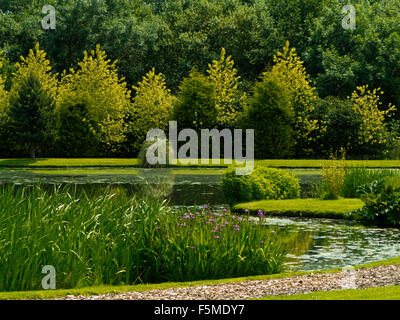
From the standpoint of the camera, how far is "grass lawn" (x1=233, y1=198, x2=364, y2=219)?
19156mm

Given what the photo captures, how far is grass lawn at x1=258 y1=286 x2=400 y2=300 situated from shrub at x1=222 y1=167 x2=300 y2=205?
12657mm

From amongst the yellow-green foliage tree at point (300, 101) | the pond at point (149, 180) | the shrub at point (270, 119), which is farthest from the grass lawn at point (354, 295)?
the yellow-green foliage tree at point (300, 101)

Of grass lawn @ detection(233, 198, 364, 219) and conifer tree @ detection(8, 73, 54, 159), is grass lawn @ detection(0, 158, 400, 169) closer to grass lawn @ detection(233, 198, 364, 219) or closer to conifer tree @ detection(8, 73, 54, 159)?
conifer tree @ detection(8, 73, 54, 159)

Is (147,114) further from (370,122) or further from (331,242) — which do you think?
(331,242)

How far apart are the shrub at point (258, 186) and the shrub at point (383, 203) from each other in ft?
14.5

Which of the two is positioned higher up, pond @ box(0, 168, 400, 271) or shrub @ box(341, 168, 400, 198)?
shrub @ box(341, 168, 400, 198)

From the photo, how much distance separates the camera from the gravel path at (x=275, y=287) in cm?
860

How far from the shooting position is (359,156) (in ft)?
151

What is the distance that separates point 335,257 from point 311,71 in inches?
1705

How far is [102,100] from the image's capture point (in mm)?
48969

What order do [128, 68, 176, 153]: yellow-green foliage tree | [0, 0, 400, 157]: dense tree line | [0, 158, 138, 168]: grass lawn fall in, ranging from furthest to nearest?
1. [128, 68, 176, 153]: yellow-green foliage tree
2. [0, 0, 400, 157]: dense tree line
3. [0, 158, 138, 168]: grass lawn

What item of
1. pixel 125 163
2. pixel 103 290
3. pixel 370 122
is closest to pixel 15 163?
pixel 125 163

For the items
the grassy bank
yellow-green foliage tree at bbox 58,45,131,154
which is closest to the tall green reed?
the grassy bank
